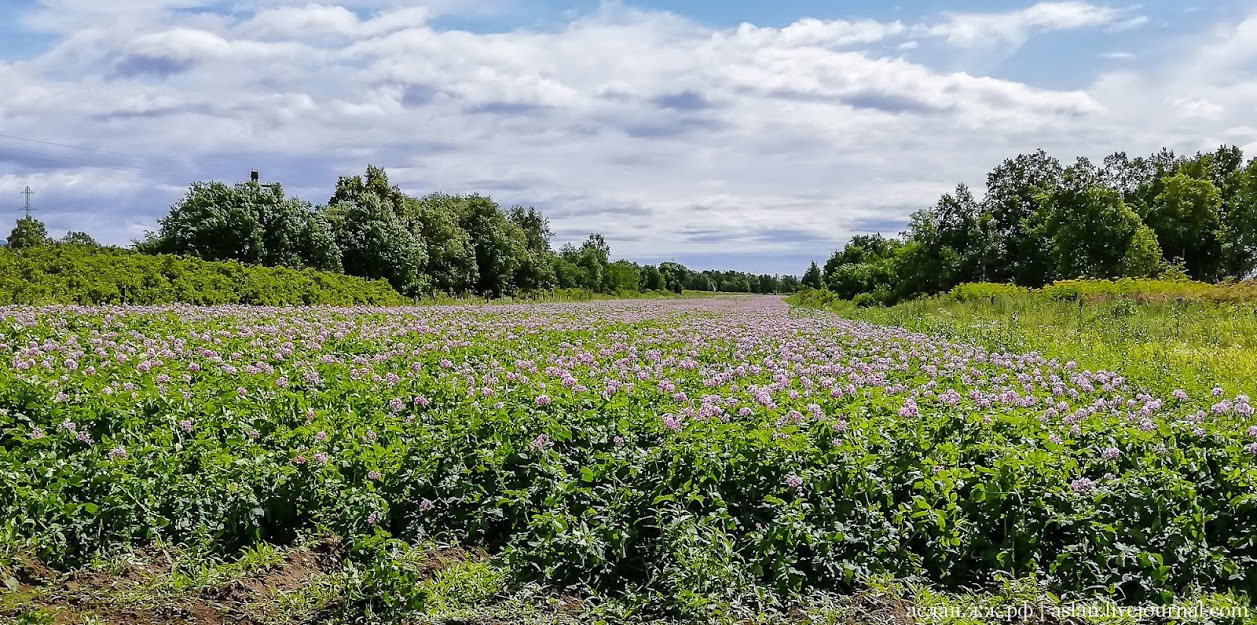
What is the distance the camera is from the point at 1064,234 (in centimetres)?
4128

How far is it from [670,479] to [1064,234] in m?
42.9

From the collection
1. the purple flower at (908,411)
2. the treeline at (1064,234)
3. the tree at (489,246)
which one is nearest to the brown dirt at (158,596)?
the purple flower at (908,411)

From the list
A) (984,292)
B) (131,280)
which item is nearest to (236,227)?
(131,280)

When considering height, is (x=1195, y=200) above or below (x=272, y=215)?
above

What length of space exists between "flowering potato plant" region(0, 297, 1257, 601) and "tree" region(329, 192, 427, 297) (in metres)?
35.8

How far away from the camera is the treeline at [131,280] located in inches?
720

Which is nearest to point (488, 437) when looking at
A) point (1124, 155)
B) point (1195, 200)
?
point (1195, 200)

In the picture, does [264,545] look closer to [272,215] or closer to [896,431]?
[896,431]

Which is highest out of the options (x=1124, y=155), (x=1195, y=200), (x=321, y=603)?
(x=1124, y=155)

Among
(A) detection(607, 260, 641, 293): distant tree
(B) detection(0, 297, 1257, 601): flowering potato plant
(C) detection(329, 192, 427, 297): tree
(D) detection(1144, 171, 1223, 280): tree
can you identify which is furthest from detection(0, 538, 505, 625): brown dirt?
(A) detection(607, 260, 641, 293): distant tree

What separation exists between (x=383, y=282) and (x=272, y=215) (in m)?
5.33

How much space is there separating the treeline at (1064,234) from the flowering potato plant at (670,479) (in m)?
39.1

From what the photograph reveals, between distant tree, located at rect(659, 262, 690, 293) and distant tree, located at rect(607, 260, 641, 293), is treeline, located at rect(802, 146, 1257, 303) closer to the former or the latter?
distant tree, located at rect(607, 260, 641, 293)

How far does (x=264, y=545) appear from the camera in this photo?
14.9 ft
